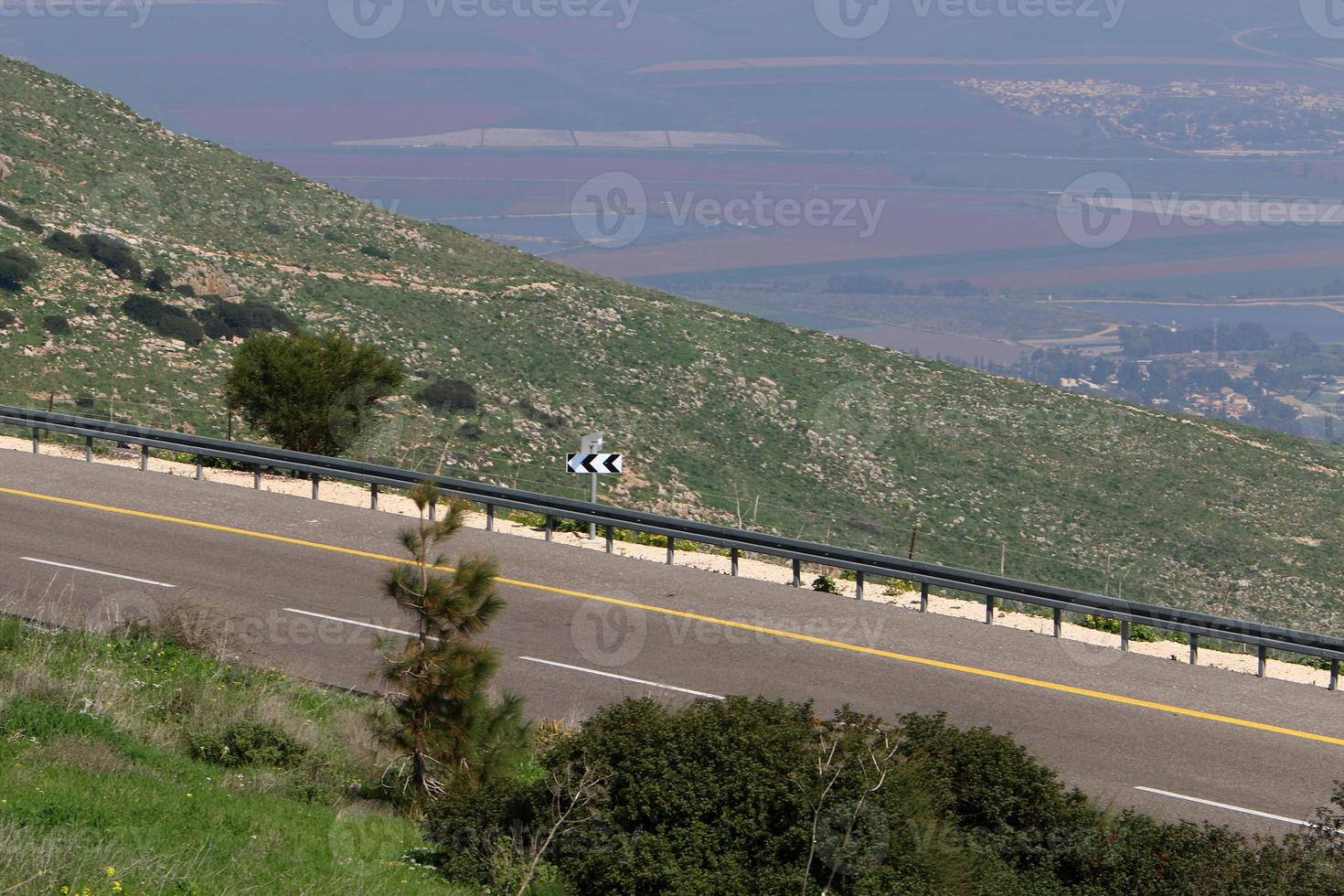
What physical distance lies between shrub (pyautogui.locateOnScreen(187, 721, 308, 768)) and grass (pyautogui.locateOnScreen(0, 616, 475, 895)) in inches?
3.1

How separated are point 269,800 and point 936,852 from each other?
460 centimetres

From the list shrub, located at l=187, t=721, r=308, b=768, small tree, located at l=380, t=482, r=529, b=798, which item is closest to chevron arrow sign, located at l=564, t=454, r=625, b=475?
shrub, located at l=187, t=721, r=308, b=768

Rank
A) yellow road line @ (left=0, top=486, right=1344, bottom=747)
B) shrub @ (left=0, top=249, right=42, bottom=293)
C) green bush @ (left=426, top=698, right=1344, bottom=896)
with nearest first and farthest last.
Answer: green bush @ (left=426, top=698, right=1344, bottom=896) → yellow road line @ (left=0, top=486, right=1344, bottom=747) → shrub @ (left=0, top=249, right=42, bottom=293)

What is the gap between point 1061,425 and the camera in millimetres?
63219

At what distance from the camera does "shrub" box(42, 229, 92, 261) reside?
50.4 metres

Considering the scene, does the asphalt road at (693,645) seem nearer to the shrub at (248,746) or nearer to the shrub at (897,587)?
the shrub at (897,587)

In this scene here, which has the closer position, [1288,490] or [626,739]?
[626,739]

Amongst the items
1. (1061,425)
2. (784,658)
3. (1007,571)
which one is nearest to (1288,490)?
(1061,425)

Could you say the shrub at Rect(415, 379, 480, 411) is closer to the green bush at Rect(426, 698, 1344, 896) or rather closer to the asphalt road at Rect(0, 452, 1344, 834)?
the asphalt road at Rect(0, 452, 1344, 834)

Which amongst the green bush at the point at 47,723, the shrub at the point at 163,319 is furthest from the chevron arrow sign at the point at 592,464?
the shrub at the point at 163,319

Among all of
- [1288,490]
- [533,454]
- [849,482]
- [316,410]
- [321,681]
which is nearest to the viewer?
[321,681]

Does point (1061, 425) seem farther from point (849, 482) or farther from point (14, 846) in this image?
point (14, 846)

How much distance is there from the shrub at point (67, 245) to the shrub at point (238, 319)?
4.69m

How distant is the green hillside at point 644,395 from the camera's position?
140ft
